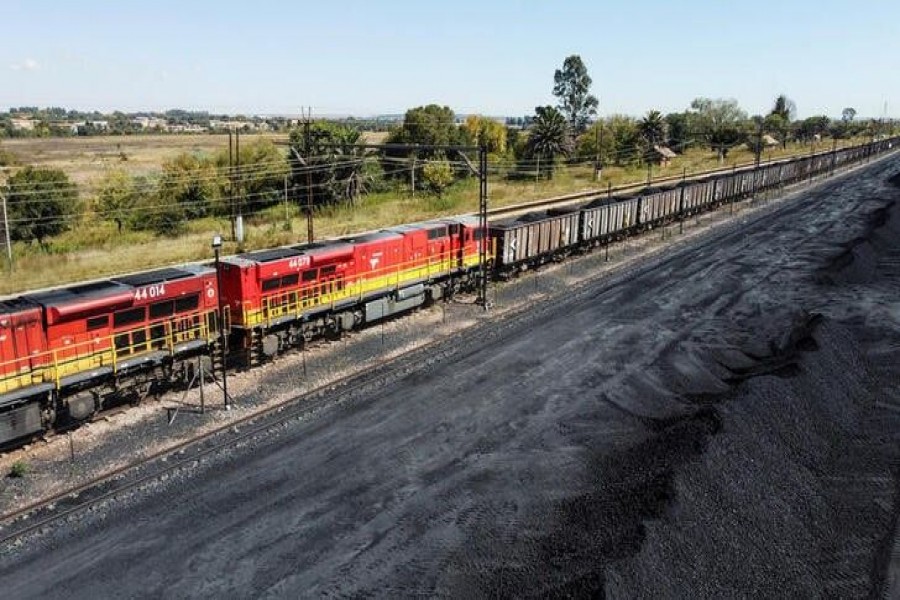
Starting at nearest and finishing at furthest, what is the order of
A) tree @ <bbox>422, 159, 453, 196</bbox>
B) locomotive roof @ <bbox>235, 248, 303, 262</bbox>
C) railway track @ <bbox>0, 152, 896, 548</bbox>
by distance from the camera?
railway track @ <bbox>0, 152, 896, 548</bbox> → locomotive roof @ <bbox>235, 248, 303, 262</bbox> → tree @ <bbox>422, 159, 453, 196</bbox>

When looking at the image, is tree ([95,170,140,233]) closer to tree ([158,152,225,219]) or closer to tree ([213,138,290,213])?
tree ([158,152,225,219])

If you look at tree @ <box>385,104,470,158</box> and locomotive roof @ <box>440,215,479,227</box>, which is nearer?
locomotive roof @ <box>440,215,479,227</box>

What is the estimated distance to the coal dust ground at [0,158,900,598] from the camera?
14.6 metres

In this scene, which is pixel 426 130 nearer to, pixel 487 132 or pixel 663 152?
pixel 487 132

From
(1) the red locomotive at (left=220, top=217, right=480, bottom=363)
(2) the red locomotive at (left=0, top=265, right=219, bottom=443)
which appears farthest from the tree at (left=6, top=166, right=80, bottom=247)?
(2) the red locomotive at (left=0, top=265, right=219, bottom=443)

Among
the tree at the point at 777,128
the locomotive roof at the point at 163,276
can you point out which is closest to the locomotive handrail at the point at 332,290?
the locomotive roof at the point at 163,276

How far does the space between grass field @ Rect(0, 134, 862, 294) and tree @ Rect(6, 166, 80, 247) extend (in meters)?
1.37

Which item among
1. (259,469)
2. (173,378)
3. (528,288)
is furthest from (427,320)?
(259,469)

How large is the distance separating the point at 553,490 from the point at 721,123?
579 ft

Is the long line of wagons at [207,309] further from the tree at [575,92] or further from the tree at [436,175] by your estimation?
the tree at [575,92]

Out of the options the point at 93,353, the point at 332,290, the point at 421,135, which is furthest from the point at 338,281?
the point at 421,135

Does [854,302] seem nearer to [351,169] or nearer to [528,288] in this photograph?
[528,288]

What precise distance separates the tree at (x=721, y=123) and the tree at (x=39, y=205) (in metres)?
114

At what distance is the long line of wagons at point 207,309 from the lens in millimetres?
20734
